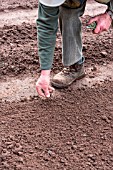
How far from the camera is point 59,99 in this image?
9.27 ft

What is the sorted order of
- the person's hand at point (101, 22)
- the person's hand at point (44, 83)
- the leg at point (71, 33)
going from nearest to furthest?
1. the person's hand at point (101, 22)
2. the person's hand at point (44, 83)
3. the leg at point (71, 33)

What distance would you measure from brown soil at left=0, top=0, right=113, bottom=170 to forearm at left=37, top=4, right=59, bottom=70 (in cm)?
45

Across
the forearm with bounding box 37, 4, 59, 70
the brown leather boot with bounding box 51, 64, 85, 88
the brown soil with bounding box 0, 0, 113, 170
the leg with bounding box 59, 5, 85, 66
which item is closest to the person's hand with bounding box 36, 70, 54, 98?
the forearm with bounding box 37, 4, 59, 70

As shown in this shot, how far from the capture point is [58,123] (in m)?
2.57

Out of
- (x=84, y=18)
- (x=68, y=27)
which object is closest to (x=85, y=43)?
(x=84, y=18)

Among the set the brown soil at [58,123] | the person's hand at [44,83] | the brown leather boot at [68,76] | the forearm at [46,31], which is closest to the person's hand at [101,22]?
the forearm at [46,31]

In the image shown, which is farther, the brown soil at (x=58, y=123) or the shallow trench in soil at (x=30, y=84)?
the shallow trench in soil at (x=30, y=84)

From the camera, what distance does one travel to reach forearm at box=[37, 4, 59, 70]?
2236 mm

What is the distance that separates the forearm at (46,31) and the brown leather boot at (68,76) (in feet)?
2.07

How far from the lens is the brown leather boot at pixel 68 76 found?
295cm

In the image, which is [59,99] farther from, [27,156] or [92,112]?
[27,156]

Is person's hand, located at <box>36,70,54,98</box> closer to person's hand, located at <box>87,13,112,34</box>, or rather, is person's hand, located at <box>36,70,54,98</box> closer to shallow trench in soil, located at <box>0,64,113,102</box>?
person's hand, located at <box>87,13,112,34</box>

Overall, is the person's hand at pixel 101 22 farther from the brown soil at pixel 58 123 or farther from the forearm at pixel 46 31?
the brown soil at pixel 58 123

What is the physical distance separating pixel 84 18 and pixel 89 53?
2.30ft
